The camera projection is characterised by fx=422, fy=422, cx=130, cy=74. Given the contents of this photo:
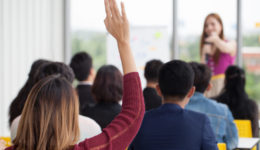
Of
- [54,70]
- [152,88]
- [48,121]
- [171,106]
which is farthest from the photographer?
[152,88]

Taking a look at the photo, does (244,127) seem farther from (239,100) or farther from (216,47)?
(216,47)

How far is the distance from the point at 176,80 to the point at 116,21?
110 cm

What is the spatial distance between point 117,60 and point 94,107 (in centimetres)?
377

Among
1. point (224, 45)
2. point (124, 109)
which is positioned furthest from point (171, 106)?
point (224, 45)

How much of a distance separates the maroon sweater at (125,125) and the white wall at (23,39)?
4896 millimetres

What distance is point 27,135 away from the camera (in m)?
1.27

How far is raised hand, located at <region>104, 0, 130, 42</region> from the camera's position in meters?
1.31

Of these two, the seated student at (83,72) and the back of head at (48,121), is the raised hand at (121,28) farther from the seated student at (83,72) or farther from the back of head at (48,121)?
the seated student at (83,72)

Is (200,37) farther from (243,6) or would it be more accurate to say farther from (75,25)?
(75,25)

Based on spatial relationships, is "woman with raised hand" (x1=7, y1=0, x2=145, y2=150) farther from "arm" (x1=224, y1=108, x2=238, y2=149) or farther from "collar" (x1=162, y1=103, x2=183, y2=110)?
"arm" (x1=224, y1=108, x2=238, y2=149)

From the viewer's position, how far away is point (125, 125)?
1309 millimetres

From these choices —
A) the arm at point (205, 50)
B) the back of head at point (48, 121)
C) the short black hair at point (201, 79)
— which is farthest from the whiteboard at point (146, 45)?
the back of head at point (48, 121)

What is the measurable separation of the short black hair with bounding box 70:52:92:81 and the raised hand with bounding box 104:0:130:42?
348 cm

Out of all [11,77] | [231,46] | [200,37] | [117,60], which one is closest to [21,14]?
[11,77]
